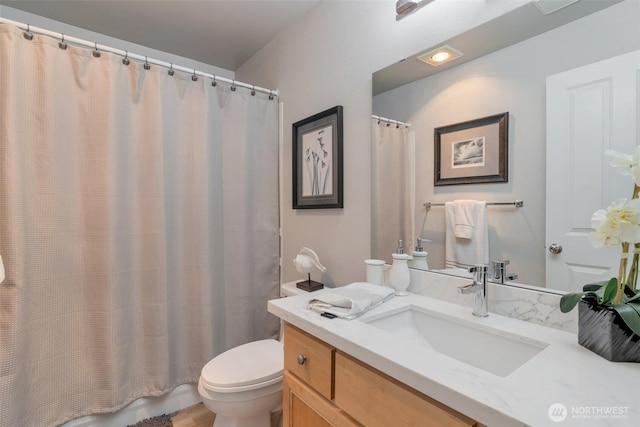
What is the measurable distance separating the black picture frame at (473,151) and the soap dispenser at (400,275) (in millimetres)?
339

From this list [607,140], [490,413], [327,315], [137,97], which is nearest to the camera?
[490,413]

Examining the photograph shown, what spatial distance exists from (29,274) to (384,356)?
5.32ft

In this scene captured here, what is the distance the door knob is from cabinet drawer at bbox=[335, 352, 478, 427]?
0.62 meters

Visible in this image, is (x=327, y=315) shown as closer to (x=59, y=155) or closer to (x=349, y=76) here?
(x=349, y=76)

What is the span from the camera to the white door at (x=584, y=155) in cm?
80

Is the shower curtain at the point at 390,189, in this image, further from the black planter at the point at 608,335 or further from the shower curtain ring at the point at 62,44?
the shower curtain ring at the point at 62,44

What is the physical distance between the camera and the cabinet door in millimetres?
860

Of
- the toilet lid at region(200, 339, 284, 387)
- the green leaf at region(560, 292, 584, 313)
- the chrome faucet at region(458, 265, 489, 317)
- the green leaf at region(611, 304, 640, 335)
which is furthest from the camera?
the toilet lid at region(200, 339, 284, 387)

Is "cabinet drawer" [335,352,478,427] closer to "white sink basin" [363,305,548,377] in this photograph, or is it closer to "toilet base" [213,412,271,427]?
"white sink basin" [363,305,548,377]

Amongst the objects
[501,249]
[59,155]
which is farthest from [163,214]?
[501,249]

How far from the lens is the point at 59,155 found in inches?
57.9

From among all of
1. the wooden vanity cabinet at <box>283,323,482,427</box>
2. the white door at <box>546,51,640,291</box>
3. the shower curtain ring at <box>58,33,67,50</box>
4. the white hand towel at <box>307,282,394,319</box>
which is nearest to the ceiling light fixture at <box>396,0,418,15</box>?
the white door at <box>546,51,640,291</box>

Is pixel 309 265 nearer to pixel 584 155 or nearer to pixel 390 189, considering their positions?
pixel 390 189

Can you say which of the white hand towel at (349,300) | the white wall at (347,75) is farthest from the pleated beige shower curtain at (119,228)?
the white hand towel at (349,300)
